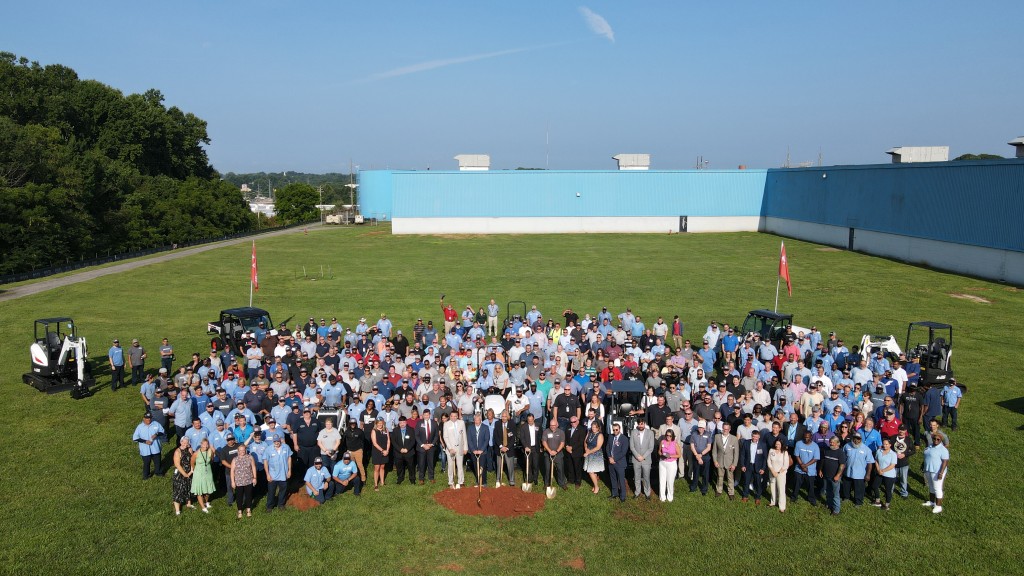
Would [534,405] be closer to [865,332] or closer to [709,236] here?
[865,332]

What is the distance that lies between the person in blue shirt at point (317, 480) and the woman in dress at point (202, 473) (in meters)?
1.43

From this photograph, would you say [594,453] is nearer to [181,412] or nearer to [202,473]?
[202,473]

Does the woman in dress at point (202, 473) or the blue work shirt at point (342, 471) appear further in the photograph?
the blue work shirt at point (342, 471)

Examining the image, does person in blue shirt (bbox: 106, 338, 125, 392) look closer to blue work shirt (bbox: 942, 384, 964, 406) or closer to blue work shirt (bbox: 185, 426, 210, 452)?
blue work shirt (bbox: 185, 426, 210, 452)

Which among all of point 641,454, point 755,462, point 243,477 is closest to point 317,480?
point 243,477

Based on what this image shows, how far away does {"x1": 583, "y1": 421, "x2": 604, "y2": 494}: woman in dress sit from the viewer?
1041cm

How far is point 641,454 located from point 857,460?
3188 mm

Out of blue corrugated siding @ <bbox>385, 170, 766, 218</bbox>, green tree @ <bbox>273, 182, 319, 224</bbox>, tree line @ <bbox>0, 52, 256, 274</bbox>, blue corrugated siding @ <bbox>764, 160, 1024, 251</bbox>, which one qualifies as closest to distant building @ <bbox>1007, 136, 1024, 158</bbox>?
blue corrugated siding @ <bbox>764, 160, 1024, 251</bbox>

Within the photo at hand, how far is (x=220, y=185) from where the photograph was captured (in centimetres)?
7519

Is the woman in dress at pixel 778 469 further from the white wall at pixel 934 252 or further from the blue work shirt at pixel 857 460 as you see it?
the white wall at pixel 934 252

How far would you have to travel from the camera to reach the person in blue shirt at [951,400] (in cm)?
1272

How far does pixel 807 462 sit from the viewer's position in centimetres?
980

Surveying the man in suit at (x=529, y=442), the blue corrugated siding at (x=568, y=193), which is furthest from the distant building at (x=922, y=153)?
the man in suit at (x=529, y=442)

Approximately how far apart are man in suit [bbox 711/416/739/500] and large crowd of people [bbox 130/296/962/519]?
0.02m
